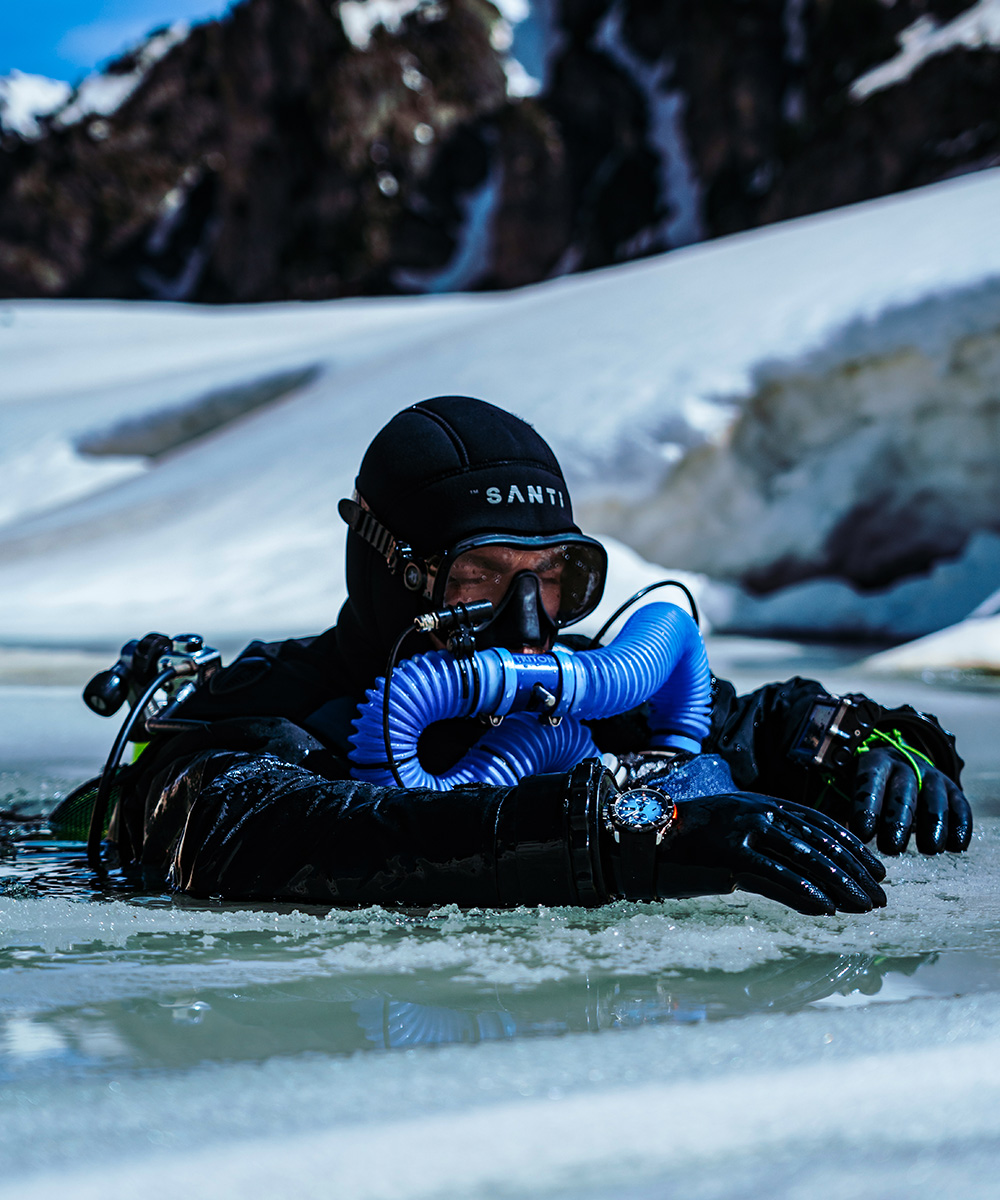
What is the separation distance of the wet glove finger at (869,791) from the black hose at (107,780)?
3.27ft

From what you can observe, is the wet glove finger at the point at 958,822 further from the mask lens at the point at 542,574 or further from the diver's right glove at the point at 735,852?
the mask lens at the point at 542,574

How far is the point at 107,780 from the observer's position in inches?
65.9

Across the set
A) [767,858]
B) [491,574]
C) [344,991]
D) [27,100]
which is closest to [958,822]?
[767,858]

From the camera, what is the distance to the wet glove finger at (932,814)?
4.99 feet

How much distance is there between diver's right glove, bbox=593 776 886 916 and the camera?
111cm

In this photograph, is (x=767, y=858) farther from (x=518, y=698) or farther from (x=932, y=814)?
(x=932, y=814)

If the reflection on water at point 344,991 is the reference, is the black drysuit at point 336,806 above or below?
above

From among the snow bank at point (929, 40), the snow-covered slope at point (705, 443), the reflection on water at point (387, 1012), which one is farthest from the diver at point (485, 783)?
the snow bank at point (929, 40)

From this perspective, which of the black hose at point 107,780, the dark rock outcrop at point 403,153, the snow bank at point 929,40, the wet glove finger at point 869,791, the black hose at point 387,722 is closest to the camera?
the black hose at point 387,722

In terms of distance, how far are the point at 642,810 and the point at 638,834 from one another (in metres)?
0.02

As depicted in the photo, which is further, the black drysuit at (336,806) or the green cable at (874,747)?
the green cable at (874,747)

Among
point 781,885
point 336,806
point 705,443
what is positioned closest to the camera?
point 781,885

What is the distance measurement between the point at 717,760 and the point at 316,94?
151 feet

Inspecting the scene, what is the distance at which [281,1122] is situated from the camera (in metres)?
0.71
